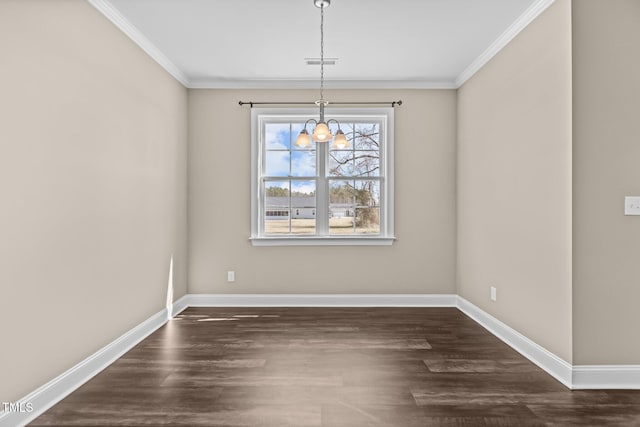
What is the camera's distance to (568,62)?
251 cm

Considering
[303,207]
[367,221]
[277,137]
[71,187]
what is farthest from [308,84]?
[71,187]

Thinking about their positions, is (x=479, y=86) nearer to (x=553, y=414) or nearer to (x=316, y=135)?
(x=316, y=135)

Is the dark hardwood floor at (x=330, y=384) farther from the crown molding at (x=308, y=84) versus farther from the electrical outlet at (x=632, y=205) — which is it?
the crown molding at (x=308, y=84)

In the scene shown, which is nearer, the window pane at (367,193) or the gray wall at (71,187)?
the gray wall at (71,187)

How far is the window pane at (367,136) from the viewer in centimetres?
472

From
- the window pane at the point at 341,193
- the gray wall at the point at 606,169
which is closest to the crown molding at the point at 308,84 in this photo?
the window pane at the point at 341,193

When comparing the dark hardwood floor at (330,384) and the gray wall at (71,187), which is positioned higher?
the gray wall at (71,187)

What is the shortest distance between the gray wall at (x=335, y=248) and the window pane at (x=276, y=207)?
248mm

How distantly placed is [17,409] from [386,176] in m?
3.98

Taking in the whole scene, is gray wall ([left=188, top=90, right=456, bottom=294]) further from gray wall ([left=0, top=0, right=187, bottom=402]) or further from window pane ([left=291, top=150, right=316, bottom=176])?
gray wall ([left=0, top=0, right=187, bottom=402])

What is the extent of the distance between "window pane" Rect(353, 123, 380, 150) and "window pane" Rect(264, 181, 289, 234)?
42.0 inches

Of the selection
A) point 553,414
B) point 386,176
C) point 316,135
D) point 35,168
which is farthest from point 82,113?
point 553,414

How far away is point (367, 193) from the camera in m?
4.75

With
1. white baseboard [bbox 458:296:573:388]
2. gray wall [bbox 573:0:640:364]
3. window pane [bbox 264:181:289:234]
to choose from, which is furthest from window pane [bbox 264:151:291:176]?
gray wall [bbox 573:0:640:364]
